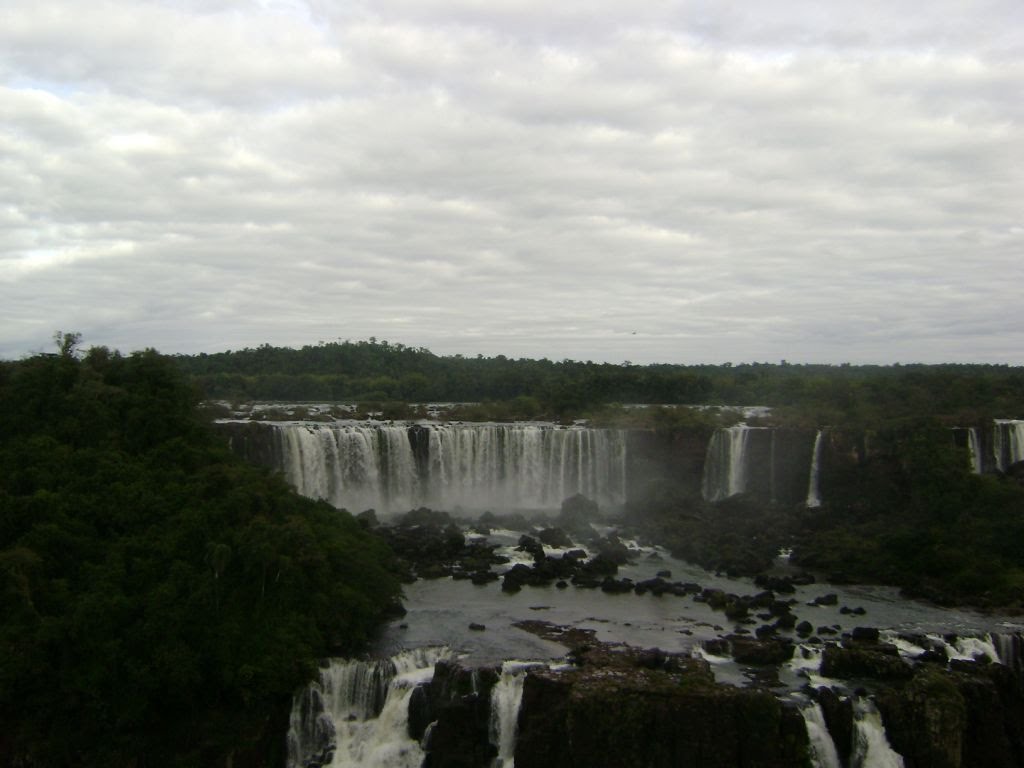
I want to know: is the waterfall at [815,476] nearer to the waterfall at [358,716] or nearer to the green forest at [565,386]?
the green forest at [565,386]

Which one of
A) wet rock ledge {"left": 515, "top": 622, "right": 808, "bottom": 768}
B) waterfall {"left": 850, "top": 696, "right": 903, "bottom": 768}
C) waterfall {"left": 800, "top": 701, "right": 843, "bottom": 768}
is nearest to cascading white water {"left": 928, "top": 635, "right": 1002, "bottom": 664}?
waterfall {"left": 850, "top": 696, "right": 903, "bottom": 768}

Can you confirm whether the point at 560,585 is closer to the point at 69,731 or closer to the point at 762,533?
the point at 762,533

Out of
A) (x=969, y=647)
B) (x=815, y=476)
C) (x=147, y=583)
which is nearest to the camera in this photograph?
(x=147, y=583)

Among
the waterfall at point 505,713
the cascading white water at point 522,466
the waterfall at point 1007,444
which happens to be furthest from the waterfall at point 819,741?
the waterfall at point 1007,444

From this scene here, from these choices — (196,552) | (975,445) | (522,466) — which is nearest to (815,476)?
(975,445)

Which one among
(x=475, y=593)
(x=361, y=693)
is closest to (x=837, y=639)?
(x=475, y=593)

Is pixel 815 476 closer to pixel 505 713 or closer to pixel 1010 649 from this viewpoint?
pixel 1010 649

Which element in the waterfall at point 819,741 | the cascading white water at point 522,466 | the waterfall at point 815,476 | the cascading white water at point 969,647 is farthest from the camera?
the cascading white water at point 522,466
